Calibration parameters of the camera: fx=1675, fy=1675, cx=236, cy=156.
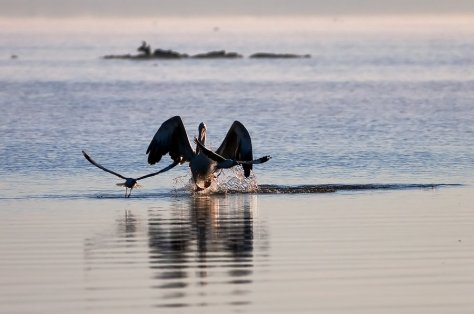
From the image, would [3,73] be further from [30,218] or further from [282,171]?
[30,218]

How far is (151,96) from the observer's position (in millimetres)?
63656

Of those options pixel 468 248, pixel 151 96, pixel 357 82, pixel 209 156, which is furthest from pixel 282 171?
pixel 357 82

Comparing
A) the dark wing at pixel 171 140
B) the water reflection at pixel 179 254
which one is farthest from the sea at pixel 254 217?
the dark wing at pixel 171 140

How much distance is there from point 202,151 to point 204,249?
7.08m

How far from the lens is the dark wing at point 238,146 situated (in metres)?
25.8

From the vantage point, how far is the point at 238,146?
2608 centimetres

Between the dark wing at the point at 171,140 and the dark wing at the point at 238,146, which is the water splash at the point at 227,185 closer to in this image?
the dark wing at the point at 238,146

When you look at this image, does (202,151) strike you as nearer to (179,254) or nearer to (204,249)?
(204,249)

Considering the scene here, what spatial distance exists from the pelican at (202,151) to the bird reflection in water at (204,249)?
1.79ft

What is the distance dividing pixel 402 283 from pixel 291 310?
1.69m

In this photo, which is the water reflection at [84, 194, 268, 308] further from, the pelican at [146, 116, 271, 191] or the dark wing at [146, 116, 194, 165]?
the dark wing at [146, 116, 194, 165]

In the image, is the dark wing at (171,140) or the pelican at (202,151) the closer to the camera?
the pelican at (202,151)

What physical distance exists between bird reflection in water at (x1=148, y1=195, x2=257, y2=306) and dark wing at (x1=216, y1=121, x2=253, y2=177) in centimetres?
65

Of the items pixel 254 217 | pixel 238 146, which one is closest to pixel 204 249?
pixel 254 217
